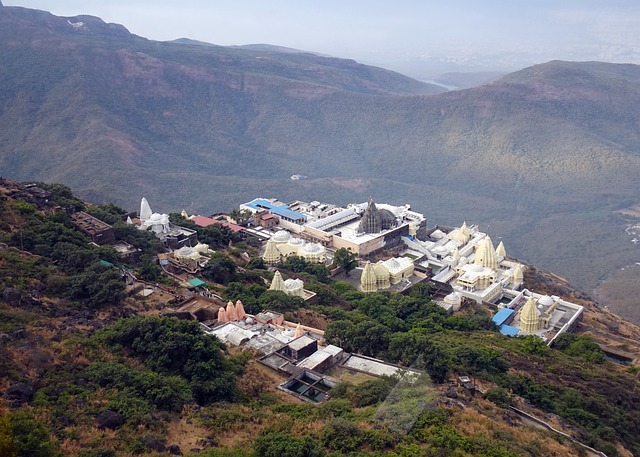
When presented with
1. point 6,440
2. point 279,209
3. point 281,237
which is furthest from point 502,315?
point 6,440

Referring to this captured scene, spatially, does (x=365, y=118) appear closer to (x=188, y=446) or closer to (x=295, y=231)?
(x=295, y=231)

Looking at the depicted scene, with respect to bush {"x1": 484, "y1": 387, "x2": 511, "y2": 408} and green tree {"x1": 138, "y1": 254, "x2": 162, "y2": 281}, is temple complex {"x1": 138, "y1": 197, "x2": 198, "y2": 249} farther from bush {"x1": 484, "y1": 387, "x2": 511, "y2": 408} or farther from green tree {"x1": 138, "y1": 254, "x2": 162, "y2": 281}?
bush {"x1": 484, "y1": 387, "x2": 511, "y2": 408}

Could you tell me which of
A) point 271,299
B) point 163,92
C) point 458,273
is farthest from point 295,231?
point 163,92

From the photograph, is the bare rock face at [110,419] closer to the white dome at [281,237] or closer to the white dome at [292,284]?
the white dome at [292,284]

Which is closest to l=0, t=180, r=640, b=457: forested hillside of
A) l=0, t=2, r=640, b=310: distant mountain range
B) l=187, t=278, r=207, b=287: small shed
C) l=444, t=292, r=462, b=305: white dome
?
l=187, t=278, r=207, b=287: small shed

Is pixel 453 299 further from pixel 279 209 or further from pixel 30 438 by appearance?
pixel 30 438
